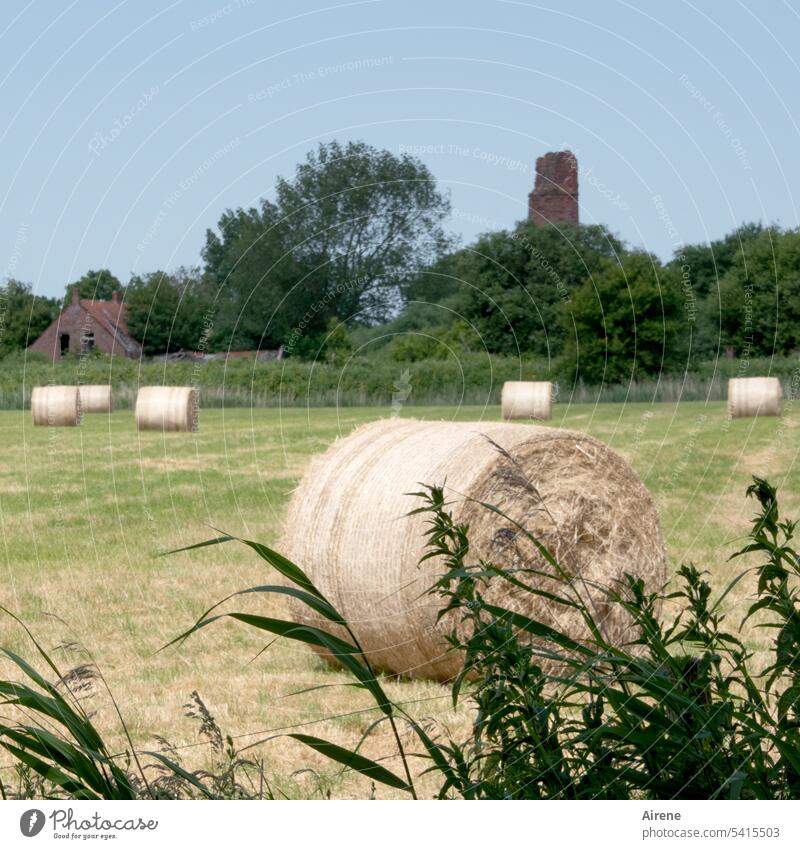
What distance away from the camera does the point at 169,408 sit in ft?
68.9

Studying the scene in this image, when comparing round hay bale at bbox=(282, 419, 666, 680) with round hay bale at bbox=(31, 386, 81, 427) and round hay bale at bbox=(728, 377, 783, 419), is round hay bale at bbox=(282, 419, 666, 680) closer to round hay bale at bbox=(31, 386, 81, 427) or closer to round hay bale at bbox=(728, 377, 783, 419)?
round hay bale at bbox=(728, 377, 783, 419)

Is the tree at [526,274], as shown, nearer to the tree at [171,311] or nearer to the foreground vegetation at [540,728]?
the tree at [171,311]

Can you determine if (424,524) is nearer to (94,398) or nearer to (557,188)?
(557,188)

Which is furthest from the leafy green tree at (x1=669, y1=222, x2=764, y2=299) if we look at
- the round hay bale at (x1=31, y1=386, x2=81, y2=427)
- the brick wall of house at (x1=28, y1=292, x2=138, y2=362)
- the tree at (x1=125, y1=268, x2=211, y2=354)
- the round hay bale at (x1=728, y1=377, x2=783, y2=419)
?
the round hay bale at (x1=31, y1=386, x2=81, y2=427)

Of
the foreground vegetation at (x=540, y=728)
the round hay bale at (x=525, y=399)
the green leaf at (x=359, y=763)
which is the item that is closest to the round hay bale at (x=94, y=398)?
the round hay bale at (x=525, y=399)

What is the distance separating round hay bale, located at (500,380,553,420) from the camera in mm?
19734

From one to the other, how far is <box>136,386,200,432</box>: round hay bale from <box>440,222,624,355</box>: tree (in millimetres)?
13501

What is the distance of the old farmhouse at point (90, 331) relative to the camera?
14.5 ft

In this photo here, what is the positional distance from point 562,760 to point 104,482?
551 inches

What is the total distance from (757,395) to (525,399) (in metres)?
4.18

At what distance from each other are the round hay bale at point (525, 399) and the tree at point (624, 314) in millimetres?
11379
